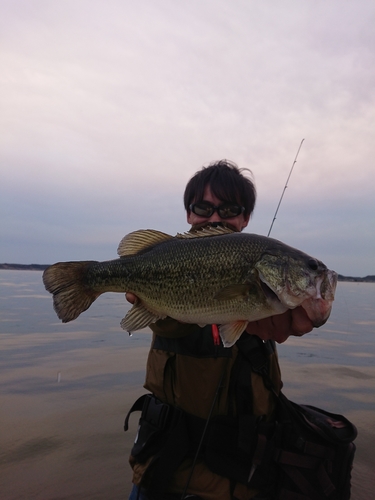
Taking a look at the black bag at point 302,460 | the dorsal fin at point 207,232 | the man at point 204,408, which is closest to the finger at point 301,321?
the man at point 204,408

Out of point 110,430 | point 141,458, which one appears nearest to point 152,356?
point 141,458

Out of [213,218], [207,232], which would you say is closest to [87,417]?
[213,218]

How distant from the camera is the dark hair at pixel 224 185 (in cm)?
361

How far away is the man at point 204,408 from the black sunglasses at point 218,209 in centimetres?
106

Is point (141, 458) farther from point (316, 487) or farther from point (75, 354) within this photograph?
point (75, 354)

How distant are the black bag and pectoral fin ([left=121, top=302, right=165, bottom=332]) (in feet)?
3.77

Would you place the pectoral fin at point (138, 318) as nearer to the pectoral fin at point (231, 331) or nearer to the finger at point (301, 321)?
the pectoral fin at point (231, 331)

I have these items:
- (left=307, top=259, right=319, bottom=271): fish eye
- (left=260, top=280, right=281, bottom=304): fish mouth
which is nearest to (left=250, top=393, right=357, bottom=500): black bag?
(left=260, top=280, right=281, bottom=304): fish mouth

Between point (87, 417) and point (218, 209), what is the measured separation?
4.19 metres

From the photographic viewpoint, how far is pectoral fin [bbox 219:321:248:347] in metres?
2.62

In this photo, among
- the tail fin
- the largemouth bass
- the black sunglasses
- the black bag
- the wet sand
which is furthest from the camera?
the wet sand

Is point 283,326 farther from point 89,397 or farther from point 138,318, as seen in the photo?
point 89,397

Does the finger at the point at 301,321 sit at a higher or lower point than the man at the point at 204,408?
higher

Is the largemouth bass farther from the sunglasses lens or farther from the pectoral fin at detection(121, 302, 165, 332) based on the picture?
the sunglasses lens
